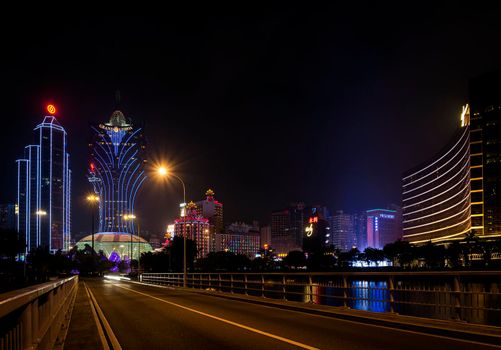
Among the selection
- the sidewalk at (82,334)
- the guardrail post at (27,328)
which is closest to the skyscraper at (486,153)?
the sidewalk at (82,334)

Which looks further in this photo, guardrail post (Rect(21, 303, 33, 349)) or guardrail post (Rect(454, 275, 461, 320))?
guardrail post (Rect(454, 275, 461, 320))

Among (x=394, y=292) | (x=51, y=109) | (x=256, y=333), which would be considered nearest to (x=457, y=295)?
(x=256, y=333)

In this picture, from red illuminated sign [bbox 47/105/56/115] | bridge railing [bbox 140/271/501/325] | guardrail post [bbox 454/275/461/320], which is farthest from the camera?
red illuminated sign [bbox 47/105/56/115]

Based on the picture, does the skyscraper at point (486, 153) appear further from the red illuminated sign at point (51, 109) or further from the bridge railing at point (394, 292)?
the red illuminated sign at point (51, 109)

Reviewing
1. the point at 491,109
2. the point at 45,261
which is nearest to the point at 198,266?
the point at 45,261

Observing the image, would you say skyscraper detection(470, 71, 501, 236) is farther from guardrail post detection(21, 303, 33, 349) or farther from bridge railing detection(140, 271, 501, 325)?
guardrail post detection(21, 303, 33, 349)

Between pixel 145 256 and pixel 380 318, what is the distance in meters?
109

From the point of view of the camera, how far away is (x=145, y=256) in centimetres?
11994

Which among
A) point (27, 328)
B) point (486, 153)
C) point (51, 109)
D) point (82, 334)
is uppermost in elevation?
point (51, 109)

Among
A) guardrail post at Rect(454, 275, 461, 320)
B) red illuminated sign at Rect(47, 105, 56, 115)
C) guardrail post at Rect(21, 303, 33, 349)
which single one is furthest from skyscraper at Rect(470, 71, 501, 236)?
guardrail post at Rect(21, 303, 33, 349)

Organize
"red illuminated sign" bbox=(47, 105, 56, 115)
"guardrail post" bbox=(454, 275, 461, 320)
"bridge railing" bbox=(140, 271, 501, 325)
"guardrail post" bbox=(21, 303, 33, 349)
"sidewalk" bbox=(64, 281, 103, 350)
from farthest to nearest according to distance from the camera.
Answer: "red illuminated sign" bbox=(47, 105, 56, 115), "bridge railing" bbox=(140, 271, 501, 325), "guardrail post" bbox=(454, 275, 461, 320), "sidewalk" bbox=(64, 281, 103, 350), "guardrail post" bbox=(21, 303, 33, 349)

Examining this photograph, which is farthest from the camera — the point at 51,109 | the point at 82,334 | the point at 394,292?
the point at 51,109

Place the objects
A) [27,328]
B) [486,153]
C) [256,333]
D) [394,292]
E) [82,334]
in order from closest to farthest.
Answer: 1. [27,328]
2. [82,334]
3. [256,333]
4. [394,292]
5. [486,153]

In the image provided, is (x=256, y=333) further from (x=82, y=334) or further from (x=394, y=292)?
(x=394, y=292)
